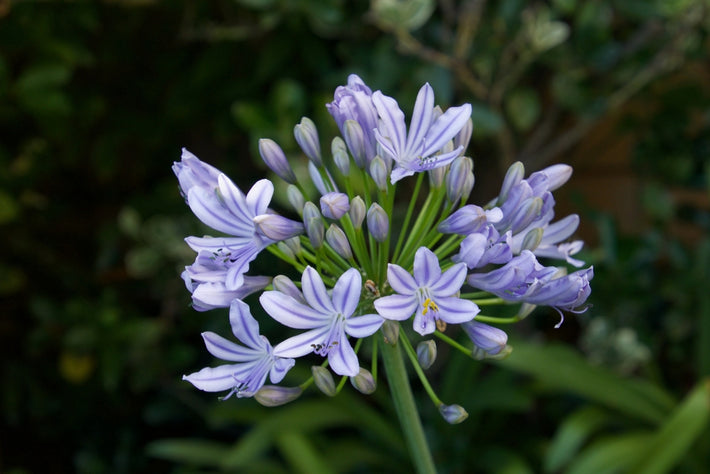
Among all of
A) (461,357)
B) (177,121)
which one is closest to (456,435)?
(461,357)

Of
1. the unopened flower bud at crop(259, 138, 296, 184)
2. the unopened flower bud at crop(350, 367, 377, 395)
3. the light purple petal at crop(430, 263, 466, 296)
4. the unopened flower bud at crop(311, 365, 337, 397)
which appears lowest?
the unopened flower bud at crop(350, 367, 377, 395)

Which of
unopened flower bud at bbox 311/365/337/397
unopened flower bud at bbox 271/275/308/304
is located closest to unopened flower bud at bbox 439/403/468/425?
unopened flower bud at bbox 311/365/337/397

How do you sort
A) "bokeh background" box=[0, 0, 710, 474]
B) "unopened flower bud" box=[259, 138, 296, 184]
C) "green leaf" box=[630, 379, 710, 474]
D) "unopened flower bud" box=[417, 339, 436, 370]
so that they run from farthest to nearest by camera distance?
"bokeh background" box=[0, 0, 710, 474], "green leaf" box=[630, 379, 710, 474], "unopened flower bud" box=[259, 138, 296, 184], "unopened flower bud" box=[417, 339, 436, 370]

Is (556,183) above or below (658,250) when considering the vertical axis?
above

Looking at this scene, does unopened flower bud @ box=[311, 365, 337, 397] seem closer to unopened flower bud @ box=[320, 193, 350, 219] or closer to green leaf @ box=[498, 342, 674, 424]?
unopened flower bud @ box=[320, 193, 350, 219]

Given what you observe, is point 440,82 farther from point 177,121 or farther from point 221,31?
point 177,121

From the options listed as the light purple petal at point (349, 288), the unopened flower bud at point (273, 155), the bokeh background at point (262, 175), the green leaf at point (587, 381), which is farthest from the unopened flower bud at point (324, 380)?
the green leaf at point (587, 381)
